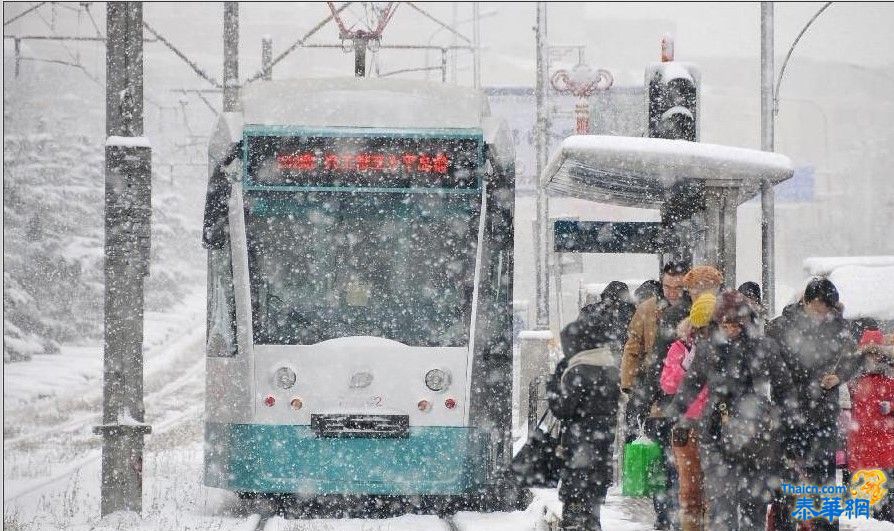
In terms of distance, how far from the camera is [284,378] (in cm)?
970

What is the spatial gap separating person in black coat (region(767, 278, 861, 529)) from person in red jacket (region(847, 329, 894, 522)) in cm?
97

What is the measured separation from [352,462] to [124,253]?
2.27m

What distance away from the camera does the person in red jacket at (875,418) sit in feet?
28.1

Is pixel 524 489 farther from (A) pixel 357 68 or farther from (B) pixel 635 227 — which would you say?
(A) pixel 357 68

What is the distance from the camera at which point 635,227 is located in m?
11.4

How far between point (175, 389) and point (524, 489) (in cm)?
1903

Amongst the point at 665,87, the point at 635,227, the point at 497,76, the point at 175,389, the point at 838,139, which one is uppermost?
the point at 497,76

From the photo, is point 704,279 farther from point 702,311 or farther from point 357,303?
point 357,303

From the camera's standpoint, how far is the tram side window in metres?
9.80

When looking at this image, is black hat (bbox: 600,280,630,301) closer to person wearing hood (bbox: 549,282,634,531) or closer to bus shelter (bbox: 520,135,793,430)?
person wearing hood (bbox: 549,282,634,531)

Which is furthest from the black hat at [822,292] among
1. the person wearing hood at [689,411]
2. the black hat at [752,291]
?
the black hat at [752,291]

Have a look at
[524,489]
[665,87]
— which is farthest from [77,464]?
[665,87]

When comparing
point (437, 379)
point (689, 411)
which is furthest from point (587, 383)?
point (437, 379)

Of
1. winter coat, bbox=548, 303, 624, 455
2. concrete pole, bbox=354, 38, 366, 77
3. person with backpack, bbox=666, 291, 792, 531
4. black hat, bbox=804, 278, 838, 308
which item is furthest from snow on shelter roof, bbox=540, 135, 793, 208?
concrete pole, bbox=354, 38, 366, 77
